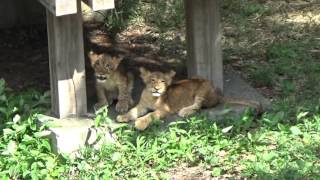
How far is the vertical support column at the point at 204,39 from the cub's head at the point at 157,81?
0.36 metres

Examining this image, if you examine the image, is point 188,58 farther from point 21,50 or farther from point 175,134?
point 21,50

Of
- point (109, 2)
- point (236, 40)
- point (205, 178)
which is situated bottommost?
point (205, 178)

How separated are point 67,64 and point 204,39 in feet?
3.68

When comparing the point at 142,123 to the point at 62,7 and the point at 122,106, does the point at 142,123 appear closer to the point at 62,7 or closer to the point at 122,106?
the point at 122,106

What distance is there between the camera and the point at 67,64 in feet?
17.5

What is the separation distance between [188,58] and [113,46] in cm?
183

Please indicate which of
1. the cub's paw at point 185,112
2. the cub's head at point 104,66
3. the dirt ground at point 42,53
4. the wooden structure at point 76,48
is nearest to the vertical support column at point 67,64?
the wooden structure at point 76,48

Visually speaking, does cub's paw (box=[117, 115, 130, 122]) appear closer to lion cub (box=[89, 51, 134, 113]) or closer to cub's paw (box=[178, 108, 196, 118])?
lion cub (box=[89, 51, 134, 113])

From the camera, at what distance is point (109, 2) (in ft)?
15.7

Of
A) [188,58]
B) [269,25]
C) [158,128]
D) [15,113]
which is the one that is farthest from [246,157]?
[269,25]

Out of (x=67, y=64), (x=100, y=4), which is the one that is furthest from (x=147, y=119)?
(x=100, y=4)

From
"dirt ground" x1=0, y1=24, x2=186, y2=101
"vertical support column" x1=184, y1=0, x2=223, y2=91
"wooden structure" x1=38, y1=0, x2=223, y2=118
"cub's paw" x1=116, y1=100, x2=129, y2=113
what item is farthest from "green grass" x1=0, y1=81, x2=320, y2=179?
"dirt ground" x1=0, y1=24, x2=186, y2=101

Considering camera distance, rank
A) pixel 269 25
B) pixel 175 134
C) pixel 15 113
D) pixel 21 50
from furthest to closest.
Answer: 1. pixel 269 25
2. pixel 21 50
3. pixel 15 113
4. pixel 175 134

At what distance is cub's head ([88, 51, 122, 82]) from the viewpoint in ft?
18.6
